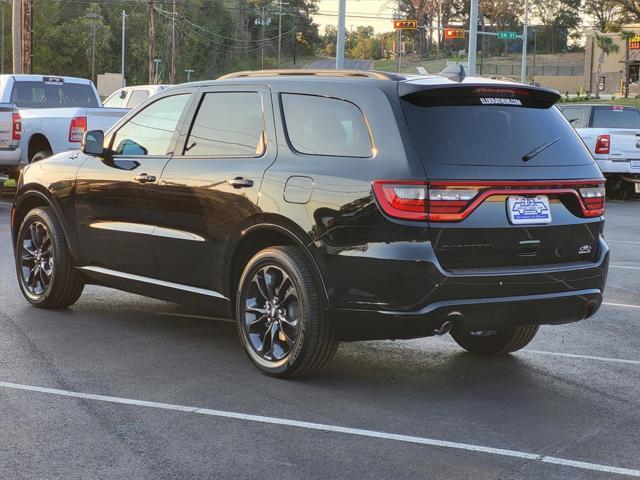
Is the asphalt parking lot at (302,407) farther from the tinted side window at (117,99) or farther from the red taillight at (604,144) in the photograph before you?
the tinted side window at (117,99)

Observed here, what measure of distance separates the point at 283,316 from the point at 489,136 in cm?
160

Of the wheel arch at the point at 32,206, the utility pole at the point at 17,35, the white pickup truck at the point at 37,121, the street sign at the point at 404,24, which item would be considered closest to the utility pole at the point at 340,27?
the utility pole at the point at 17,35

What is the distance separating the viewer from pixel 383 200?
5.95 meters

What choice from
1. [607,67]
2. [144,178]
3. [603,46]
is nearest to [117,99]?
[144,178]

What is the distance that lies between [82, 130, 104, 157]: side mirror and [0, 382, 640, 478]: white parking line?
6.99ft

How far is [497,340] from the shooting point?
7426 millimetres

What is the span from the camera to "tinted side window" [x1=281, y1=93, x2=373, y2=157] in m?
6.26

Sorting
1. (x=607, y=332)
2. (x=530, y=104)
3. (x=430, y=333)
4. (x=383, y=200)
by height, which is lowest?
(x=607, y=332)

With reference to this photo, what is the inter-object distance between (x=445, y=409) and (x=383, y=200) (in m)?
1.19

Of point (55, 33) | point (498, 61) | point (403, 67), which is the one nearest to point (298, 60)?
point (403, 67)

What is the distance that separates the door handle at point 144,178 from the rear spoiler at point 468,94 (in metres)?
2.05

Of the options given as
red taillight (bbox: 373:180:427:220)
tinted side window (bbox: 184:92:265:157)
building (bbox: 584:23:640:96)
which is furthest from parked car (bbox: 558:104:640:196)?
building (bbox: 584:23:640:96)

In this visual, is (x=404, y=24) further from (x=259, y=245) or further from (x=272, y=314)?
(x=272, y=314)

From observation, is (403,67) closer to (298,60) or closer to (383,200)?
(298,60)
